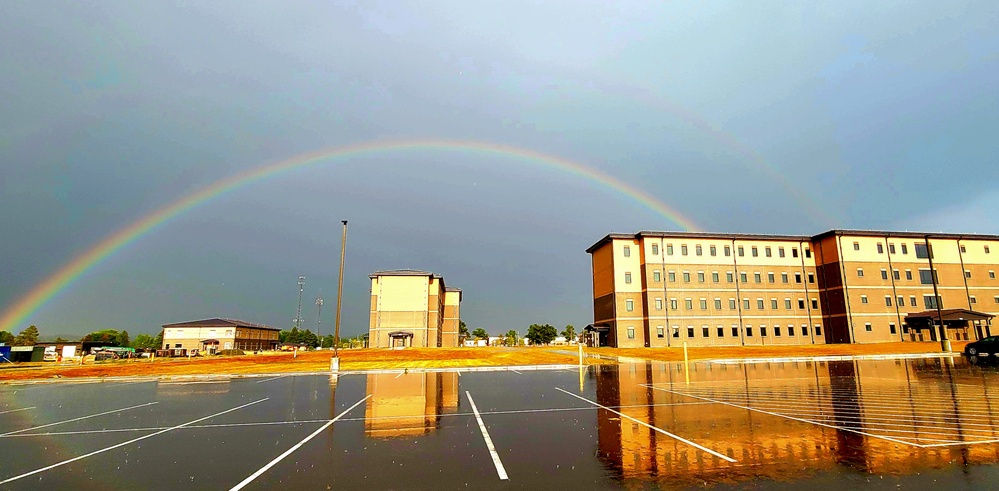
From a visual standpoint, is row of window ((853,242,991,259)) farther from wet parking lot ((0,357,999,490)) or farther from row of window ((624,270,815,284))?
wet parking lot ((0,357,999,490))

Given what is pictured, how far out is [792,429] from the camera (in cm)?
1061

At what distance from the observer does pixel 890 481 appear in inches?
269

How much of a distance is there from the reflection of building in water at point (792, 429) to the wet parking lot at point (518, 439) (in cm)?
5

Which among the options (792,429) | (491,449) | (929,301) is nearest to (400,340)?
(491,449)

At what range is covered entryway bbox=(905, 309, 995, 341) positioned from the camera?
2434 inches

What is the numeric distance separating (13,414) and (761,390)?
2713cm

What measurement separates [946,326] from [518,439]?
80.1 m

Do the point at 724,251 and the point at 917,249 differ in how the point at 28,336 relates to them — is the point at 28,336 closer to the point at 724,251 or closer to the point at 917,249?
the point at 724,251

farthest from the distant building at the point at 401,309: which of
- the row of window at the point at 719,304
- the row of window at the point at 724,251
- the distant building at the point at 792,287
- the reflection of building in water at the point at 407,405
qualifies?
the reflection of building in water at the point at 407,405

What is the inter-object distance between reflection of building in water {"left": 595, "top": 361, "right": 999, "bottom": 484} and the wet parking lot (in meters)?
0.05

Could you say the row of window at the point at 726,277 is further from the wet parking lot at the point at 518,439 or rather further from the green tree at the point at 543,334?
the green tree at the point at 543,334

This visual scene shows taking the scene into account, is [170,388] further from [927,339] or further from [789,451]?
[927,339]

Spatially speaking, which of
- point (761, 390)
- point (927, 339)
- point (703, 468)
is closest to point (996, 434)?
point (703, 468)

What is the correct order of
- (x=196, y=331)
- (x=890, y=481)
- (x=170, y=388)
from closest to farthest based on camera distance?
(x=890, y=481), (x=170, y=388), (x=196, y=331)
